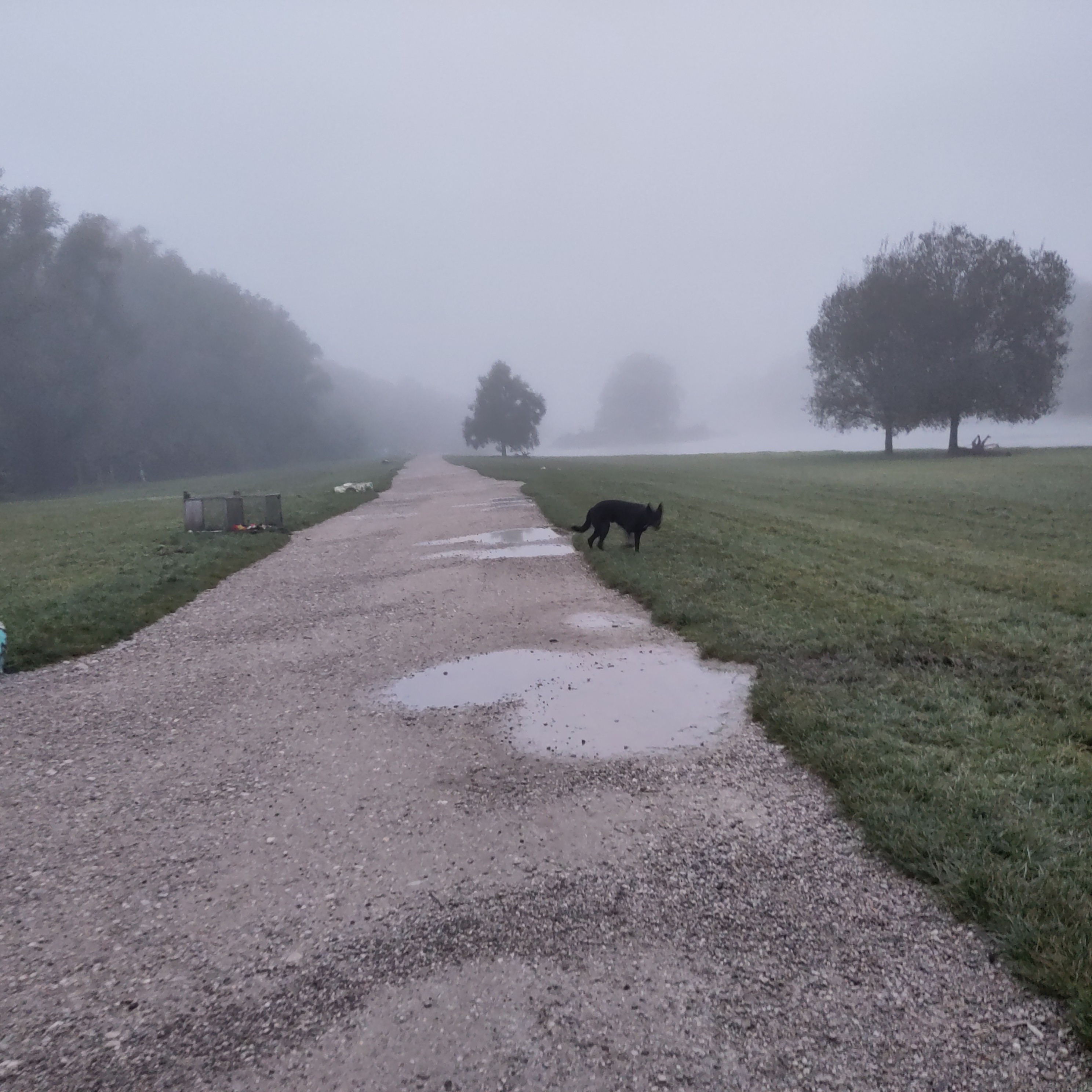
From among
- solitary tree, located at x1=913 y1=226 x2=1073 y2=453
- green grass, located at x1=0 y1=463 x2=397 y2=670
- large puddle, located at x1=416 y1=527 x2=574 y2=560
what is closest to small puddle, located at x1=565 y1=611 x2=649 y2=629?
large puddle, located at x1=416 y1=527 x2=574 y2=560

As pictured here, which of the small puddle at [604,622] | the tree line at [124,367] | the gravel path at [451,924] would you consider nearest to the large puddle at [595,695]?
the gravel path at [451,924]

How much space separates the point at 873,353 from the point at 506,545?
1628 inches

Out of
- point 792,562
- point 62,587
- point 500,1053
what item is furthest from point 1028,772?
point 62,587

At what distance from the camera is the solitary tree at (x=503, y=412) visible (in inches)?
3172

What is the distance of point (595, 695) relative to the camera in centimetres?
611

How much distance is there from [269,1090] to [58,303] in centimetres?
5122

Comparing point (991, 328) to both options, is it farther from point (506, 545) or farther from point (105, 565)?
point (105, 565)

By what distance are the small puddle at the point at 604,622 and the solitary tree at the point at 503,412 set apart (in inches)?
2840

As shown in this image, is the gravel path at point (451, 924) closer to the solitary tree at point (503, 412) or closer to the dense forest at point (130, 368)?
the dense forest at point (130, 368)

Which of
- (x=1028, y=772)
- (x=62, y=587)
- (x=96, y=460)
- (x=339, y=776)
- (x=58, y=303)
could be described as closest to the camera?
(x=1028, y=772)

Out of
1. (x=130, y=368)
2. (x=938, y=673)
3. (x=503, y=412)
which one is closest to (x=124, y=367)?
(x=130, y=368)

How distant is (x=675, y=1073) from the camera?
8.18ft

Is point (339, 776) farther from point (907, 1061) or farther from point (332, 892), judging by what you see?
point (907, 1061)

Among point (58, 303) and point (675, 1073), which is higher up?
point (58, 303)
